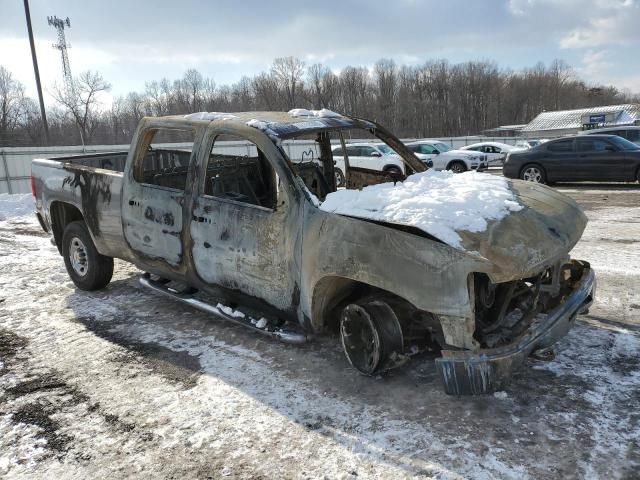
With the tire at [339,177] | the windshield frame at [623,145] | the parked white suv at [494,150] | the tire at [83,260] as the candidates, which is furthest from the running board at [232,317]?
the parked white suv at [494,150]

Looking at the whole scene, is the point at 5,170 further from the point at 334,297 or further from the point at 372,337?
the point at 372,337

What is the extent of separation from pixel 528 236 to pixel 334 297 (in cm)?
136

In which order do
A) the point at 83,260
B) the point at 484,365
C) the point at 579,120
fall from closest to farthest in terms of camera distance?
the point at 484,365 → the point at 83,260 → the point at 579,120

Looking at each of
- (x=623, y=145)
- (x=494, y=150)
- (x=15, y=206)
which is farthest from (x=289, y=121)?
(x=494, y=150)

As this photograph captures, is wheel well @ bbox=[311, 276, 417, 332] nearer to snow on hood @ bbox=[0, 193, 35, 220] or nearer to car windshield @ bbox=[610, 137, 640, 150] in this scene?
snow on hood @ bbox=[0, 193, 35, 220]

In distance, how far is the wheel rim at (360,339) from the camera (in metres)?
3.33

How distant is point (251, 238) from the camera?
3.86m

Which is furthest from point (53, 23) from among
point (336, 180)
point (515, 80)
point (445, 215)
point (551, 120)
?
point (515, 80)

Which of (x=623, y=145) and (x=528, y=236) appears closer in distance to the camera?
(x=528, y=236)

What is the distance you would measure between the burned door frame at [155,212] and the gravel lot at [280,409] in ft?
2.11

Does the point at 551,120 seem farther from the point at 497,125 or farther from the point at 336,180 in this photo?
the point at 336,180

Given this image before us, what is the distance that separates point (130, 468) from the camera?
2729 mm

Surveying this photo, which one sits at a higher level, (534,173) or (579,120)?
(579,120)

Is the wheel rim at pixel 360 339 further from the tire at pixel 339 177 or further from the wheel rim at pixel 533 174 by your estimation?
the wheel rim at pixel 533 174
